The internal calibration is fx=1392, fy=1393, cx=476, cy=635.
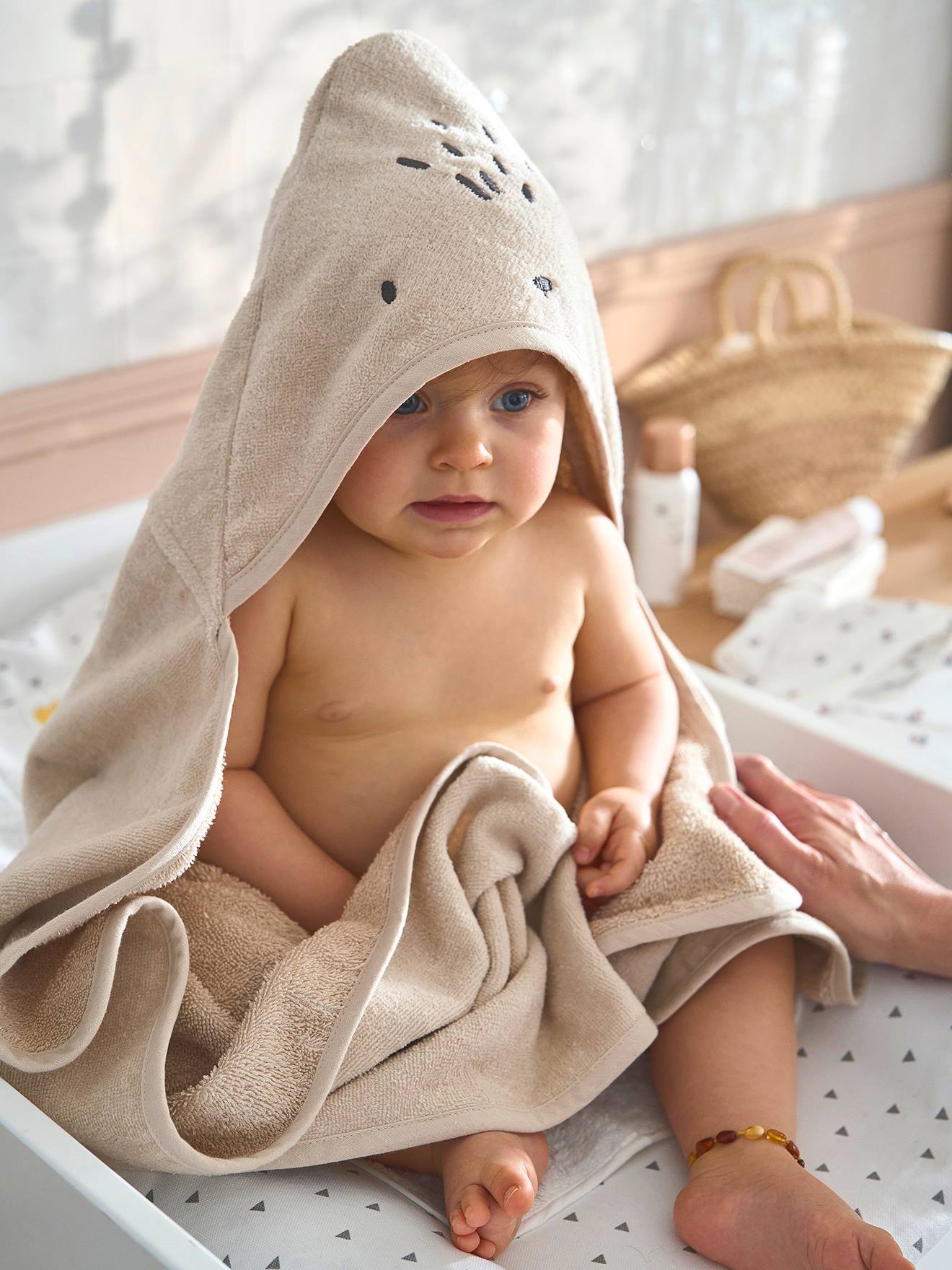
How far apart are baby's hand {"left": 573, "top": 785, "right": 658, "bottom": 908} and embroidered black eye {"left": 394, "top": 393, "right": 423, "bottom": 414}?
0.94 ft

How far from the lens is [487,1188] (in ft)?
2.42

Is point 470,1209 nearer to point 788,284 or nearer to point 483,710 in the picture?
point 483,710

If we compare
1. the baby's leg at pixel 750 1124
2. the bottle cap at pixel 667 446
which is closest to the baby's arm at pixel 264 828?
the baby's leg at pixel 750 1124

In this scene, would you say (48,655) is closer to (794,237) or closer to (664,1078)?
(664,1078)

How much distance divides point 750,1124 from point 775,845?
21 cm

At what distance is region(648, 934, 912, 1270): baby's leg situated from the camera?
0.70 m

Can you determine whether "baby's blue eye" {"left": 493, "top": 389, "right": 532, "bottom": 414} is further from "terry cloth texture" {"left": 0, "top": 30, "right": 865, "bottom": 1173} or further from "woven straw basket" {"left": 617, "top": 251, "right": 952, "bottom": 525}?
"woven straw basket" {"left": 617, "top": 251, "right": 952, "bottom": 525}

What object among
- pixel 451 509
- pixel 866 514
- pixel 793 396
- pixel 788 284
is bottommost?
pixel 866 514

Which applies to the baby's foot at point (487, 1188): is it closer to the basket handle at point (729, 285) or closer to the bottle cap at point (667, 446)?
the bottle cap at point (667, 446)

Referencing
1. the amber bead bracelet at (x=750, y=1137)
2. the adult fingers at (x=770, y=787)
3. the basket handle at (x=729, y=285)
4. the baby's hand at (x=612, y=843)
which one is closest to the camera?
the amber bead bracelet at (x=750, y=1137)

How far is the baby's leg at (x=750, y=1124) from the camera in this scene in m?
0.70

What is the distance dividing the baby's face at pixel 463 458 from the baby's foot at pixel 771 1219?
1.26 ft

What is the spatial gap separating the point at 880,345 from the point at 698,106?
392 mm

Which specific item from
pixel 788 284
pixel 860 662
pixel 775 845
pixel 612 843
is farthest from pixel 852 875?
pixel 788 284
